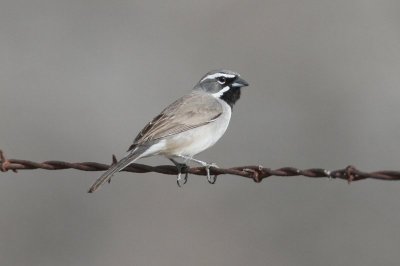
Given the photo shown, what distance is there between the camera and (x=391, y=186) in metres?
17.5

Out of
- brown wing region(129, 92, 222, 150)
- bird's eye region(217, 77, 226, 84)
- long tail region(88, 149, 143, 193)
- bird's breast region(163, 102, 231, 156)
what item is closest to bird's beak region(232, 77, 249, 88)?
bird's eye region(217, 77, 226, 84)

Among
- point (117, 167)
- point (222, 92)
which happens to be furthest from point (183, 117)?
point (117, 167)

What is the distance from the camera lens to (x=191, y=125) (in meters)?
11.4

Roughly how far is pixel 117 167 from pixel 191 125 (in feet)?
6.35

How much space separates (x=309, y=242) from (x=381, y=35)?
35.3ft

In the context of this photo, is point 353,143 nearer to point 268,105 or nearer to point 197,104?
point 268,105

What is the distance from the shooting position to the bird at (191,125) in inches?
424

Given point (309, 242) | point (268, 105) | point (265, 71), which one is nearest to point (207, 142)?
point (309, 242)

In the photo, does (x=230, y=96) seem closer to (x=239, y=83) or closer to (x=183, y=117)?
(x=239, y=83)

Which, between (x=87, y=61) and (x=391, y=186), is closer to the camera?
(x=391, y=186)

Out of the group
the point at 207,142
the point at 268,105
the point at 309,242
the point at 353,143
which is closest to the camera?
the point at 207,142

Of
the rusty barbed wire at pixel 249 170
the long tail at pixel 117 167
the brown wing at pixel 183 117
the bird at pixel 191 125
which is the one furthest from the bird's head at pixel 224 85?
the long tail at pixel 117 167

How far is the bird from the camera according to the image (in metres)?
10.8

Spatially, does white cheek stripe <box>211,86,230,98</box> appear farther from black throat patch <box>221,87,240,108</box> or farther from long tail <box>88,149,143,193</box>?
long tail <box>88,149,143,193</box>
